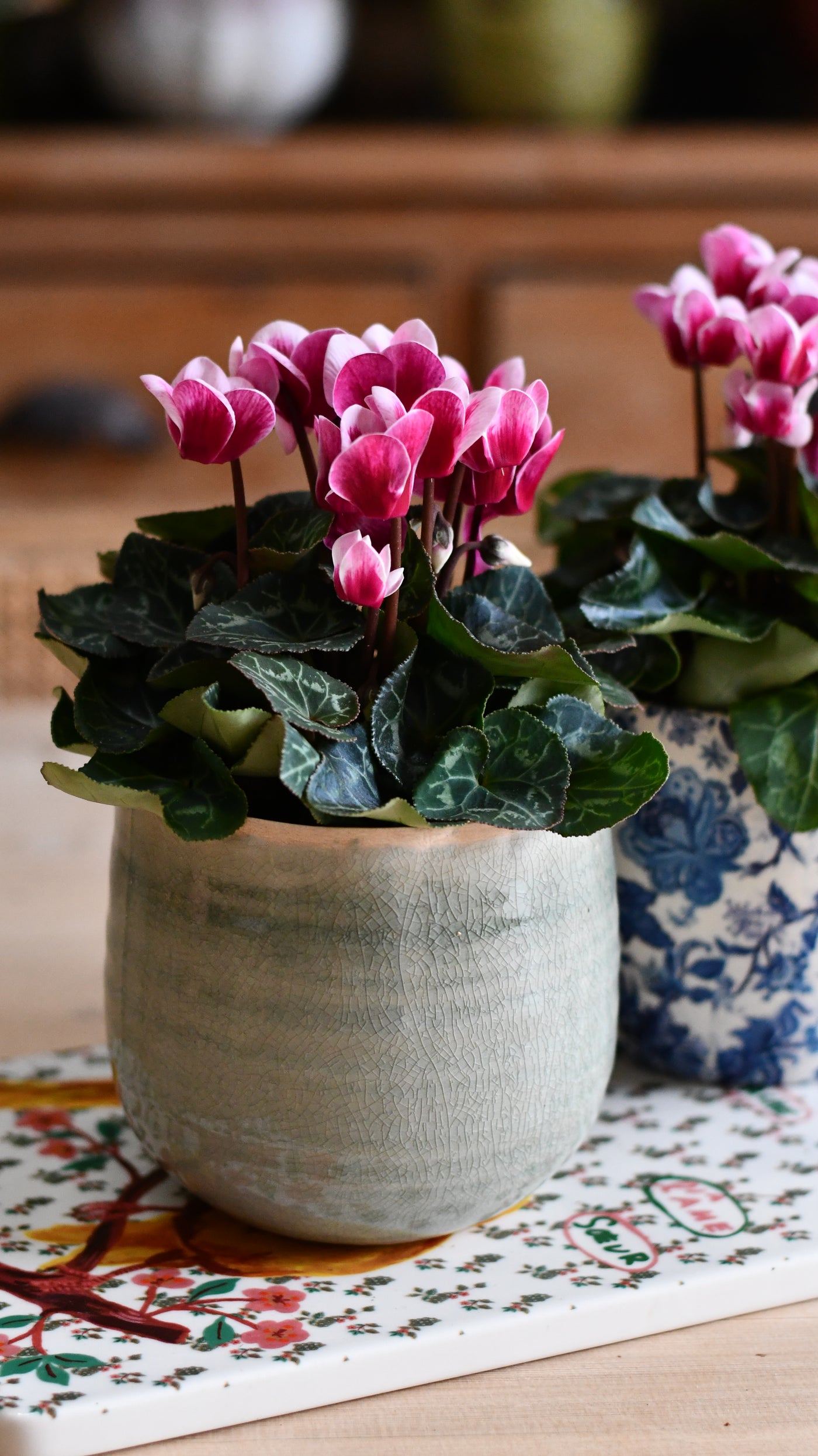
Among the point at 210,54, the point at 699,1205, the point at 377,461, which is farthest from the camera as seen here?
the point at 210,54

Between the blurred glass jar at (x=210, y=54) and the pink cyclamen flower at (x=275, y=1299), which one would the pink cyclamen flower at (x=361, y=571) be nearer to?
the pink cyclamen flower at (x=275, y=1299)

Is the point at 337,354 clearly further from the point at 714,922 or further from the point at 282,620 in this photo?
the point at 714,922

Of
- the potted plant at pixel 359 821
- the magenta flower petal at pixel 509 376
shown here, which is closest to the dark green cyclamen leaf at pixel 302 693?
the potted plant at pixel 359 821

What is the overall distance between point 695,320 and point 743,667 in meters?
0.11

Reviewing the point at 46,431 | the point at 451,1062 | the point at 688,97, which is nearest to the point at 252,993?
the point at 451,1062

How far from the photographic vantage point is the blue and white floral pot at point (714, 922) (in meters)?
0.47

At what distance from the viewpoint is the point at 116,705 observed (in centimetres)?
40

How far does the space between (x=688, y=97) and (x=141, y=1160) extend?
5.49 feet

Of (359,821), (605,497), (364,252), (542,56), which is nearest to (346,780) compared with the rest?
(359,821)

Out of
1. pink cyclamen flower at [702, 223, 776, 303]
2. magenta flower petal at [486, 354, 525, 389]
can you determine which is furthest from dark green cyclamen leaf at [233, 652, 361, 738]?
pink cyclamen flower at [702, 223, 776, 303]

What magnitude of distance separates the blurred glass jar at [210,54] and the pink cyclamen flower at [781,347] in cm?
121

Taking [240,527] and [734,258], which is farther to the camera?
[734,258]

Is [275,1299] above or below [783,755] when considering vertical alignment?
below

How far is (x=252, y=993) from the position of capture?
359mm
